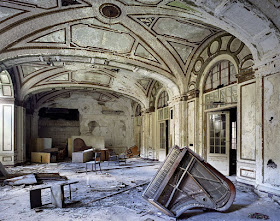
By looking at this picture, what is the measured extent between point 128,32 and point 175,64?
7.65 feet

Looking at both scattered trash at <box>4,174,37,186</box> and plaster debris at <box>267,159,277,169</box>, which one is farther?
scattered trash at <box>4,174,37,186</box>

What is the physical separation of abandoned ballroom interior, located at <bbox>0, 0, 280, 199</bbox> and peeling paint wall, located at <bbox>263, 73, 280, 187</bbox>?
21 mm

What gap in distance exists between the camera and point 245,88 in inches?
209

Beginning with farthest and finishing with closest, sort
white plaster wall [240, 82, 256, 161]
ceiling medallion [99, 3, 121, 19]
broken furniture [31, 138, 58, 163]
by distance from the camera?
broken furniture [31, 138, 58, 163] → ceiling medallion [99, 3, 121, 19] → white plaster wall [240, 82, 256, 161]

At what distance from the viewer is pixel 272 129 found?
4.32 metres

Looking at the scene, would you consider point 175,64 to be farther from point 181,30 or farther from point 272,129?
point 272,129

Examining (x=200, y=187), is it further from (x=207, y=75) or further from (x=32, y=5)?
(x=32, y=5)

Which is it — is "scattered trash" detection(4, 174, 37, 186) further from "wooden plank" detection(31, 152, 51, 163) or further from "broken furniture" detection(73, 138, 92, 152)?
"broken furniture" detection(73, 138, 92, 152)

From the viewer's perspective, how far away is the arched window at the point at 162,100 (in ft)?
34.5

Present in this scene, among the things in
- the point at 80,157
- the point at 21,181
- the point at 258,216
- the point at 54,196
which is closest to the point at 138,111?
the point at 80,157

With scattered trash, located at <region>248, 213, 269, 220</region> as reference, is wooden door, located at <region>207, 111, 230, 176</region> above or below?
above

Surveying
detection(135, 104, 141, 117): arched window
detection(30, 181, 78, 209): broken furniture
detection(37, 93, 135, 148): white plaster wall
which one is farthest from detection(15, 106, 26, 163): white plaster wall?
detection(135, 104, 141, 117): arched window

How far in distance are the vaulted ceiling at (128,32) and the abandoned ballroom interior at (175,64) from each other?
0.03 metres

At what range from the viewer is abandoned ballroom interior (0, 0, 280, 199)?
4.33 m
